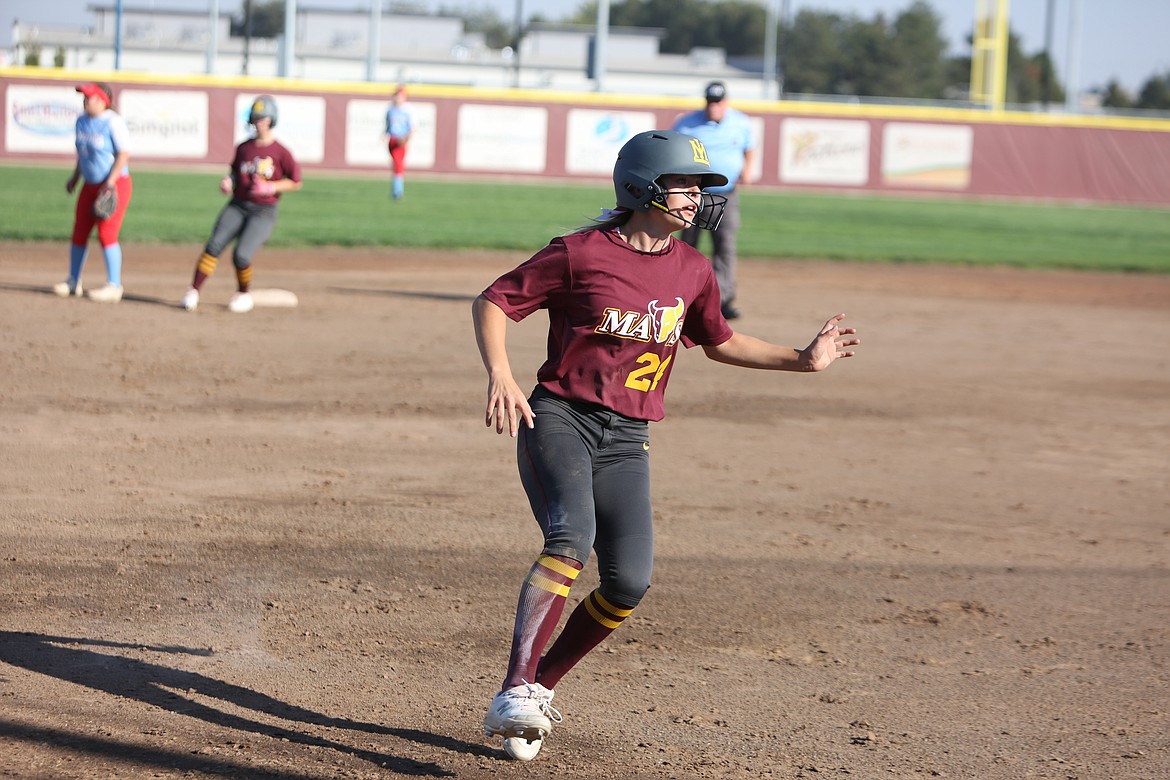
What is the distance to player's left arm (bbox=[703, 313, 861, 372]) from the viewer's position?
422 centimetres

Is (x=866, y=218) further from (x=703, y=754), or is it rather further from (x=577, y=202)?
(x=703, y=754)

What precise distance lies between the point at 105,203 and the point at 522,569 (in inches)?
310

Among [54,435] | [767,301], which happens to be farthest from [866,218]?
[54,435]

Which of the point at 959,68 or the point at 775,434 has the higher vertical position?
the point at 959,68

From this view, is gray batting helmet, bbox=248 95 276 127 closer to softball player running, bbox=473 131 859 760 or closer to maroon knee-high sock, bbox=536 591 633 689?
softball player running, bbox=473 131 859 760

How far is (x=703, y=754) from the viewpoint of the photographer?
3.90 metres

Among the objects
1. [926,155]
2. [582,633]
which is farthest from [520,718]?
[926,155]

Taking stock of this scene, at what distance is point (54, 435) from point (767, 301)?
357 inches

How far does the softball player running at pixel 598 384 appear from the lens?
3768 millimetres

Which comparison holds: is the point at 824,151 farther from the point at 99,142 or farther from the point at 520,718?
the point at 520,718

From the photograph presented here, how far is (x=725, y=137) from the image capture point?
12016mm

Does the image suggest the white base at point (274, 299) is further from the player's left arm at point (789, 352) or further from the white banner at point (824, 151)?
the white banner at point (824, 151)

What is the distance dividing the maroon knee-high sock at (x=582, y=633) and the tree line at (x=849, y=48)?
8793cm

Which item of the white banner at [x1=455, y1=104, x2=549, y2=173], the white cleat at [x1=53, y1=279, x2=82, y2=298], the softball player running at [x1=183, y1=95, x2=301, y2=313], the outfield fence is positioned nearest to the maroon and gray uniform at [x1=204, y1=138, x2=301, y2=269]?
the softball player running at [x1=183, y1=95, x2=301, y2=313]
